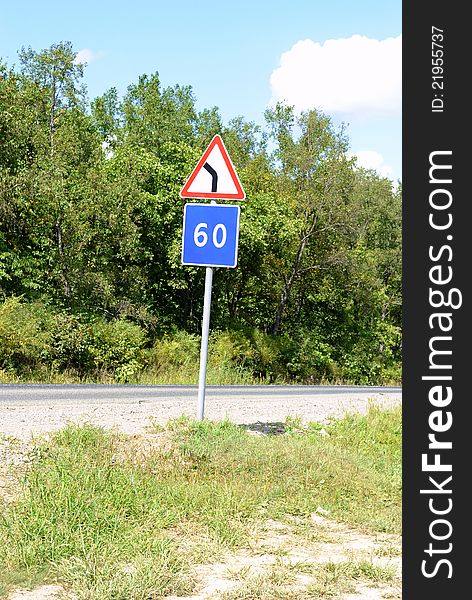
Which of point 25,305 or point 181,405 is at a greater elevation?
point 25,305

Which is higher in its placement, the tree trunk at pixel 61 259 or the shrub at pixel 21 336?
the tree trunk at pixel 61 259

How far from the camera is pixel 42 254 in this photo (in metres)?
28.2


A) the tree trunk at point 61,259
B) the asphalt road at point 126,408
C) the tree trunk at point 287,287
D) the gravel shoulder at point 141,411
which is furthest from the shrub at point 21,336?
the tree trunk at point 287,287

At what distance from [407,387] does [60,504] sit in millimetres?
2823

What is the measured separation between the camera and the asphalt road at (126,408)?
31.4ft

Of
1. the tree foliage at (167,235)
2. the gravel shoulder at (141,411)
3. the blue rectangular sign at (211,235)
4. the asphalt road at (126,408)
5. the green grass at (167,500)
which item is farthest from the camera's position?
the tree foliage at (167,235)

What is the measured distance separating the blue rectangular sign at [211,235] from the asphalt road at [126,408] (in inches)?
80.9

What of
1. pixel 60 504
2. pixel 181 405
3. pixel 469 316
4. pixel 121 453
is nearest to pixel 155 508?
pixel 60 504

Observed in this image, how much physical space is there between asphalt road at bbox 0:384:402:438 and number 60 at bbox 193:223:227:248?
221 centimetres

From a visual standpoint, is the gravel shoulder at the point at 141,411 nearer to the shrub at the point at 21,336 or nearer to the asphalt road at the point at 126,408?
the asphalt road at the point at 126,408

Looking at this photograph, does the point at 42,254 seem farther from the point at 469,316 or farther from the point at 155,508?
the point at 469,316

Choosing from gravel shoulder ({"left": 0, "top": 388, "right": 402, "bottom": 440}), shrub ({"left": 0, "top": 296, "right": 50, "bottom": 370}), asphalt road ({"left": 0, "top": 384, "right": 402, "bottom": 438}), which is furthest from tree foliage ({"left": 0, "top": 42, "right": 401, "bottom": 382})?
gravel shoulder ({"left": 0, "top": 388, "right": 402, "bottom": 440})

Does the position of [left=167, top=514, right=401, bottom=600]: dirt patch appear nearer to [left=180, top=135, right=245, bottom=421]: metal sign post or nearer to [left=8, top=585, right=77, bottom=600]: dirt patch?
[left=8, top=585, right=77, bottom=600]: dirt patch

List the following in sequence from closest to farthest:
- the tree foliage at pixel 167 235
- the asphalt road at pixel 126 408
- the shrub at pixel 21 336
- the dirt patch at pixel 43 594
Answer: the dirt patch at pixel 43 594 → the asphalt road at pixel 126 408 → the shrub at pixel 21 336 → the tree foliage at pixel 167 235
